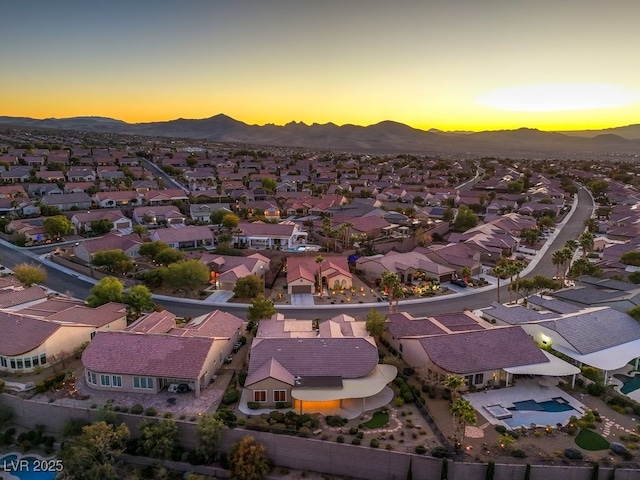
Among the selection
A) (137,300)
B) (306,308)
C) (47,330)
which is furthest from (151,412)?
(306,308)

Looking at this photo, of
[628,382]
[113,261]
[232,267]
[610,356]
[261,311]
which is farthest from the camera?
[232,267]

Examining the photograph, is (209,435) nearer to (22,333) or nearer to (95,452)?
(95,452)

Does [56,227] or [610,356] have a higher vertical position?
[56,227]

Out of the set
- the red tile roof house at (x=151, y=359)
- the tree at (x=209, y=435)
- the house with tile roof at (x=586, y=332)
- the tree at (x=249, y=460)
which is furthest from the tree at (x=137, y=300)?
the house with tile roof at (x=586, y=332)

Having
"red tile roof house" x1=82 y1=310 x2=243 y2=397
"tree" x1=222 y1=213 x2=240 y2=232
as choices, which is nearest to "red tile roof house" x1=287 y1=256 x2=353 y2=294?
"red tile roof house" x1=82 y1=310 x2=243 y2=397

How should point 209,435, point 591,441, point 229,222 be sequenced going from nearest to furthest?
point 209,435
point 591,441
point 229,222
